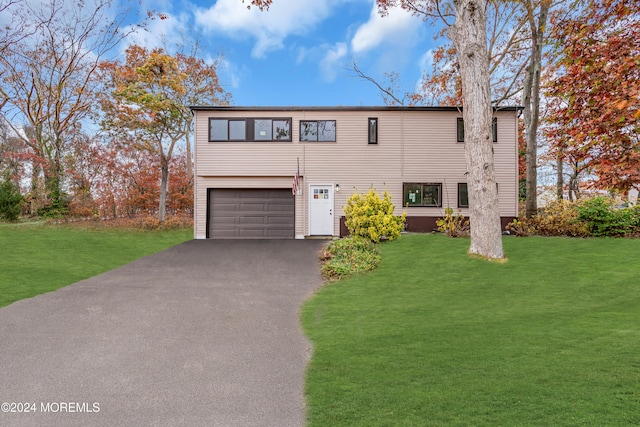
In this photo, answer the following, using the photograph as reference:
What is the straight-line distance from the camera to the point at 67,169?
65.2ft

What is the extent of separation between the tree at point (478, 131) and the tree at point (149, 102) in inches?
526

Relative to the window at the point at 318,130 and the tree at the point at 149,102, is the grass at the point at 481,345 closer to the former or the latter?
the window at the point at 318,130

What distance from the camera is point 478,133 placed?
857 centimetres

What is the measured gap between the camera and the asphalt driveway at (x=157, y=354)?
2830mm

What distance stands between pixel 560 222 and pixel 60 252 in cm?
1692

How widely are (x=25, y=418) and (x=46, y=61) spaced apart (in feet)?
76.7

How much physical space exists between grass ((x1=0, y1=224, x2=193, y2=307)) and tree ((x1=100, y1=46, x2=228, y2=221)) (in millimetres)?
4123

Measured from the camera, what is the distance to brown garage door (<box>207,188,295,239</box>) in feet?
46.7

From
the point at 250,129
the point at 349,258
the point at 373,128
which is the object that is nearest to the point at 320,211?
the point at 373,128

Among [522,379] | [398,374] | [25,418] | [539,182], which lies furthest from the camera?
[539,182]

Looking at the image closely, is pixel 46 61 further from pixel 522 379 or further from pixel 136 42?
→ pixel 522 379

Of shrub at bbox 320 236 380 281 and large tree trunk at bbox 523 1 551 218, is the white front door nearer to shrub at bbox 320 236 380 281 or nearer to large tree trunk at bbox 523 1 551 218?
shrub at bbox 320 236 380 281

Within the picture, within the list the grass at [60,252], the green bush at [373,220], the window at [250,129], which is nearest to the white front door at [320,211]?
the window at [250,129]

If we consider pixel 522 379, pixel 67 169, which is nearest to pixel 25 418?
pixel 522 379
